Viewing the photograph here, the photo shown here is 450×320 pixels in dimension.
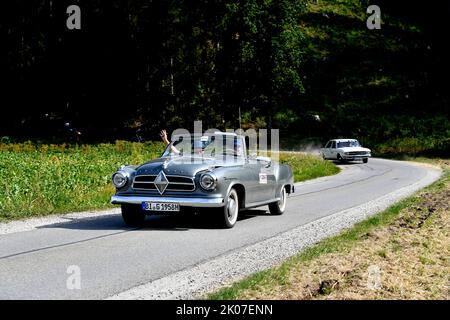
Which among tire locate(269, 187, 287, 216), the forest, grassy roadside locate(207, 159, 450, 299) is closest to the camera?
grassy roadside locate(207, 159, 450, 299)

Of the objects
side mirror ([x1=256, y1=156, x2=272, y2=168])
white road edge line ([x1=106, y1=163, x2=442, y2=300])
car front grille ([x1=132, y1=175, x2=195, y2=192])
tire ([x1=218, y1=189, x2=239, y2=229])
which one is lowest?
white road edge line ([x1=106, y1=163, x2=442, y2=300])

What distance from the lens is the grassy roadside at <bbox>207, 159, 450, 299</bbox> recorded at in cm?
584

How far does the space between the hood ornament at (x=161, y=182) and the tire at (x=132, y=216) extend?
0.88m

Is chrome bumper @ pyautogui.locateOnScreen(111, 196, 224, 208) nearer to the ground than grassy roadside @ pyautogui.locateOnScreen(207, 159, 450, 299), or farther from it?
farther from it

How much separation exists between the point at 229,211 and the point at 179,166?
128 cm

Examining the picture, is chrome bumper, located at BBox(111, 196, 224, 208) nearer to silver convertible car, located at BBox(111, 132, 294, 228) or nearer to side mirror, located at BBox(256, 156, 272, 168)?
silver convertible car, located at BBox(111, 132, 294, 228)

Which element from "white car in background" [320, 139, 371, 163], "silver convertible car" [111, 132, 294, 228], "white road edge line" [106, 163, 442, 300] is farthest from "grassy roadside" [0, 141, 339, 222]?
"white car in background" [320, 139, 371, 163]

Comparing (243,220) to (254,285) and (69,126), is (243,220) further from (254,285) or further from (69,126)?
(69,126)

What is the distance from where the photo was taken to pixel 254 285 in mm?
6152

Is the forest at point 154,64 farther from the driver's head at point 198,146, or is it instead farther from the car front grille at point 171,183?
the car front grille at point 171,183

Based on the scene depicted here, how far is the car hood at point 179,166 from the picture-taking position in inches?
413

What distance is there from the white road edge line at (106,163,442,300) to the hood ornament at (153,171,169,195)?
2121 mm

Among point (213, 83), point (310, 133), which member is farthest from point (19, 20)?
point (310, 133)

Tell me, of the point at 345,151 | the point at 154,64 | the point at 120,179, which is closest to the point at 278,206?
the point at 120,179
